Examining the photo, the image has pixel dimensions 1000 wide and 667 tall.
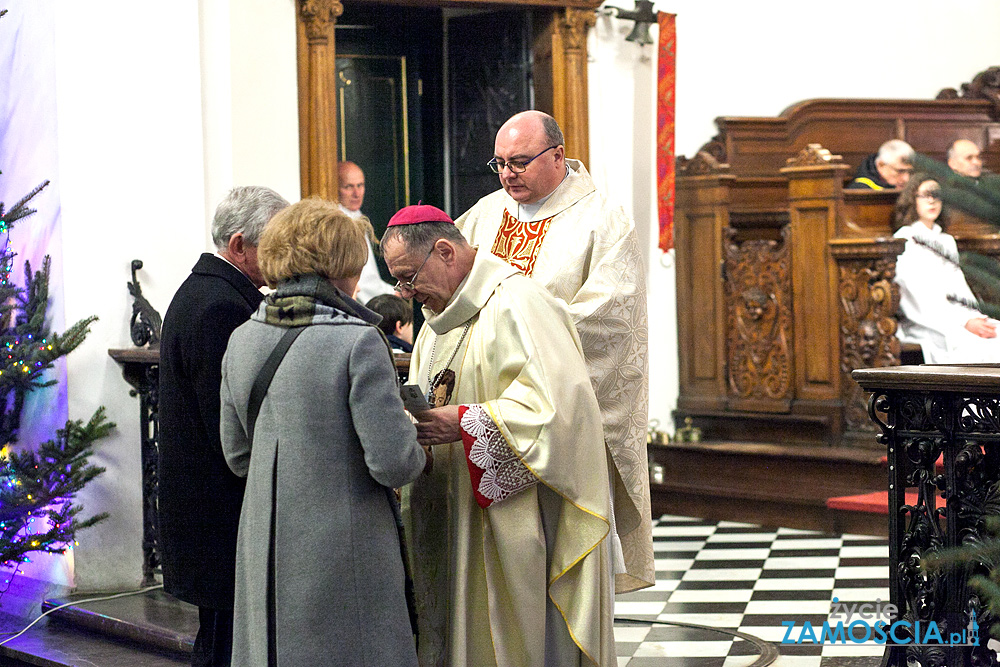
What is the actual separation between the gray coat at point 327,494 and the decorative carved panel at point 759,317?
18.5ft

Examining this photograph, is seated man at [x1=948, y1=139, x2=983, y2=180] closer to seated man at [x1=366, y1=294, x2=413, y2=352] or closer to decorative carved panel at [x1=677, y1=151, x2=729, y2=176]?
decorative carved panel at [x1=677, y1=151, x2=729, y2=176]

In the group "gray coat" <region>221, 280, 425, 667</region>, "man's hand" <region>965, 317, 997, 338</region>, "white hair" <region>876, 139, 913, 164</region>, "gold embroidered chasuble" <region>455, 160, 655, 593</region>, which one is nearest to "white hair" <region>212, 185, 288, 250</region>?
"gray coat" <region>221, 280, 425, 667</region>

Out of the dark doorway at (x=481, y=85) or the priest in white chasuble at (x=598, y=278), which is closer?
the priest in white chasuble at (x=598, y=278)

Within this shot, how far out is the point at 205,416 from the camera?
126 inches

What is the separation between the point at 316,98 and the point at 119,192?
1603 millimetres

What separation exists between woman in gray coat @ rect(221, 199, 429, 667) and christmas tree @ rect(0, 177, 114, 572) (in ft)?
8.61

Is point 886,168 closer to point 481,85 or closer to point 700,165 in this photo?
point 700,165

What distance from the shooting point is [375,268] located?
7223 millimetres

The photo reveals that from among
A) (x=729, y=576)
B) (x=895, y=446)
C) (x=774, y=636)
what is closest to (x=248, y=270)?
(x=895, y=446)

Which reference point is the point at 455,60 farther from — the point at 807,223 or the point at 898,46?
the point at 898,46

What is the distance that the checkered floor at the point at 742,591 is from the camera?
14.9ft

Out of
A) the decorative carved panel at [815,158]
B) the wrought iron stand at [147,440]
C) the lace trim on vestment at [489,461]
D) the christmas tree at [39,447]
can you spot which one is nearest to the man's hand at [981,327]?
the decorative carved panel at [815,158]

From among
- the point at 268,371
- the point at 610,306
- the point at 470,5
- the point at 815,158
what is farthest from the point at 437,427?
the point at 815,158

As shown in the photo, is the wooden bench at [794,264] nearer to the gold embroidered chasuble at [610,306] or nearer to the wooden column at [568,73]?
the wooden column at [568,73]
